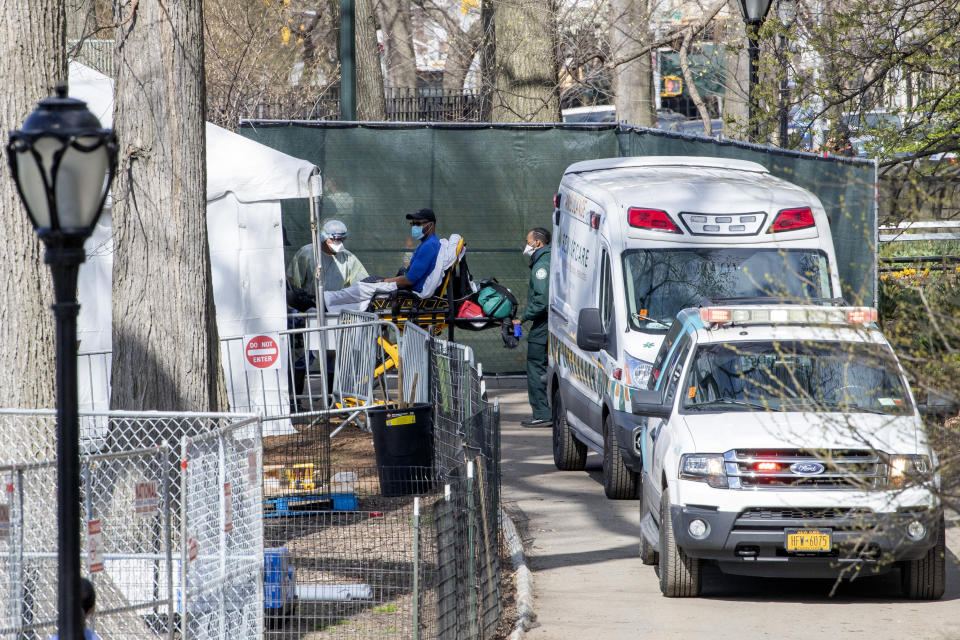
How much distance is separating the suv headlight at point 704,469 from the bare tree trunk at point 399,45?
2817 cm

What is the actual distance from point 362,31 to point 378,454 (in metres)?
16.1

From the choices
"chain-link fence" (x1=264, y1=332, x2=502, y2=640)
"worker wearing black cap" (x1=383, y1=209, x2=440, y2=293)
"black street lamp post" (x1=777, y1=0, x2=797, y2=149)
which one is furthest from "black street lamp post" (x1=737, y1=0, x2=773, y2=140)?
"chain-link fence" (x1=264, y1=332, x2=502, y2=640)

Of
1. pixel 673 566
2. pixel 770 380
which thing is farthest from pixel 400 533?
pixel 770 380

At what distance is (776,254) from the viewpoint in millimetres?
10930

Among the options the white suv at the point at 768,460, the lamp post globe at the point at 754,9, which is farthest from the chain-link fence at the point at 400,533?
the lamp post globe at the point at 754,9

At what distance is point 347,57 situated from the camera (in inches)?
688

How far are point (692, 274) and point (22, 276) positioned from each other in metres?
5.68

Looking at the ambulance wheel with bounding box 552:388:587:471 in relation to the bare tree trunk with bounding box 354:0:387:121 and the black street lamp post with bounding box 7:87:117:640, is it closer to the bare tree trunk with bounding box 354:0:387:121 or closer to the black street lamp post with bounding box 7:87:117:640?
the black street lamp post with bounding box 7:87:117:640

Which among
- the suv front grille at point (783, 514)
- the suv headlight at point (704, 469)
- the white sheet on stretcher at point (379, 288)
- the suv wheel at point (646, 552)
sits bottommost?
the suv wheel at point (646, 552)

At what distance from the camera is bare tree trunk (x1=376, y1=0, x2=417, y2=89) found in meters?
35.0

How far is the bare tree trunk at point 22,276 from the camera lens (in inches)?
297

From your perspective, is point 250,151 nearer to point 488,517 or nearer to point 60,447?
point 488,517

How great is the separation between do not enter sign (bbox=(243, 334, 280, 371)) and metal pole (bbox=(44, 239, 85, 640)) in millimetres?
8141

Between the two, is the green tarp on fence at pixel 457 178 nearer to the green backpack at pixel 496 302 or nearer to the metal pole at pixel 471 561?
the green backpack at pixel 496 302
